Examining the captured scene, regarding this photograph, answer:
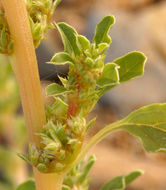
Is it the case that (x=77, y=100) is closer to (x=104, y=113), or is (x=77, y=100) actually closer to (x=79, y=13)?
(x=104, y=113)

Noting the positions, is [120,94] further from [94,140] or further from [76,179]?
[94,140]

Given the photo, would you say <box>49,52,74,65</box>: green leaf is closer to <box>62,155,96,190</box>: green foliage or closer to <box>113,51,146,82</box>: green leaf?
<box>113,51,146,82</box>: green leaf

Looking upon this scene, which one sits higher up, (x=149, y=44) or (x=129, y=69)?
(x=129, y=69)

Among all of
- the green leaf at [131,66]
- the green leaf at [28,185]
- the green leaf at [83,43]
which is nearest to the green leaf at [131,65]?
the green leaf at [131,66]

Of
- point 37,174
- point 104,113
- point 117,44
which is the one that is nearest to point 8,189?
point 37,174

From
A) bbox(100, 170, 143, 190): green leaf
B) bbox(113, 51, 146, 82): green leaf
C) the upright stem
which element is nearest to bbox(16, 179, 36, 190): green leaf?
bbox(100, 170, 143, 190): green leaf

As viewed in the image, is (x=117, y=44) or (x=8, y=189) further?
(x=117, y=44)
